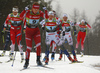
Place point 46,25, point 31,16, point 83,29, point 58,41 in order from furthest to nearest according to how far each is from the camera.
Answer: point 83,29
point 58,41
point 46,25
point 31,16

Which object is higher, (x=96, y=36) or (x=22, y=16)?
(x=96, y=36)

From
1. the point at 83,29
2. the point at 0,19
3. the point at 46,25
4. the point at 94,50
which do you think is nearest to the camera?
the point at 46,25

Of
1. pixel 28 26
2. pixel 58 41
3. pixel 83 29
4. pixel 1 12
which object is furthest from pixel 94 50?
pixel 28 26

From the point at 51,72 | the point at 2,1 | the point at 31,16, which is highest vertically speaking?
the point at 2,1

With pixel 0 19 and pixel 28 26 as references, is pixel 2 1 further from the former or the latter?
pixel 28 26

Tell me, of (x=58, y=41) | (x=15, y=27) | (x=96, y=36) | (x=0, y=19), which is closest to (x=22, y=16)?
(x=15, y=27)

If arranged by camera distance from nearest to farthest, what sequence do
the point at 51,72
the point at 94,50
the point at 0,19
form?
the point at 51,72 < the point at 0,19 < the point at 94,50

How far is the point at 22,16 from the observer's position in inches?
265

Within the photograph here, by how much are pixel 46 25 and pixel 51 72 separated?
367cm

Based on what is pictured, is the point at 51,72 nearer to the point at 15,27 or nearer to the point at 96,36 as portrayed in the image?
the point at 15,27

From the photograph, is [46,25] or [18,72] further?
[46,25]

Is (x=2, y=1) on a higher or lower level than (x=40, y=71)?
higher

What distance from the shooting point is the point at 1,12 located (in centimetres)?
2770

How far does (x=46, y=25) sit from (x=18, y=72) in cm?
375
